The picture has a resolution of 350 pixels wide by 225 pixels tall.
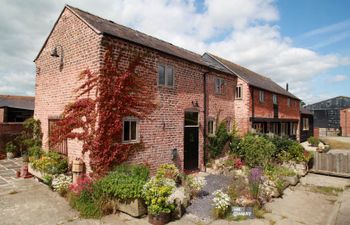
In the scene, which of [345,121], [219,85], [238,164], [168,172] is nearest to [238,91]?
[219,85]

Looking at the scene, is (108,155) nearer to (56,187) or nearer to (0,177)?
(56,187)

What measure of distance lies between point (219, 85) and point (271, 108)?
8.49m

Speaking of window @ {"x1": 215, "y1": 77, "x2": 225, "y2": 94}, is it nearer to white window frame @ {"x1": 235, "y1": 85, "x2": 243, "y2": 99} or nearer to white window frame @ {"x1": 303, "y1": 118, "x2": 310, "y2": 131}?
white window frame @ {"x1": 235, "y1": 85, "x2": 243, "y2": 99}

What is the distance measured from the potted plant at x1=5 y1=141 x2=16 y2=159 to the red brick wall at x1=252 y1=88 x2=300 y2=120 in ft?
56.7

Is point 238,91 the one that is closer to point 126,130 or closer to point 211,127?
point 211,127

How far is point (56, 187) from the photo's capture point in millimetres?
8703

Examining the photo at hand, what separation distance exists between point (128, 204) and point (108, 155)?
2.13 meters

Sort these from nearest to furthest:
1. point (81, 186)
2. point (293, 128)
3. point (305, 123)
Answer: point (81, 186)
point (293, 128)
point (305, 123)

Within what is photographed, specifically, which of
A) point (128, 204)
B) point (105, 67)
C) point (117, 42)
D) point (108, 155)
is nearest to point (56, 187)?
point (108, 155)

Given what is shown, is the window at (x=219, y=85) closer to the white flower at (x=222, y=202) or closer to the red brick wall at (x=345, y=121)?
the white flower at (x=222, y=202)

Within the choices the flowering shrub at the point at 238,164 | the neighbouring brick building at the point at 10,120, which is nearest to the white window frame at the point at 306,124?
the flowering shrub at the point at 238,164

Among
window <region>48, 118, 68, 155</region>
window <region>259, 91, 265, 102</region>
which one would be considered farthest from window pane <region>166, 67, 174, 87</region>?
window <region>259, 91, 265, 102</region>

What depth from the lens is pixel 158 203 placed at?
22.2 feet

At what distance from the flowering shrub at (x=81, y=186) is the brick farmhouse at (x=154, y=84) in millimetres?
779
